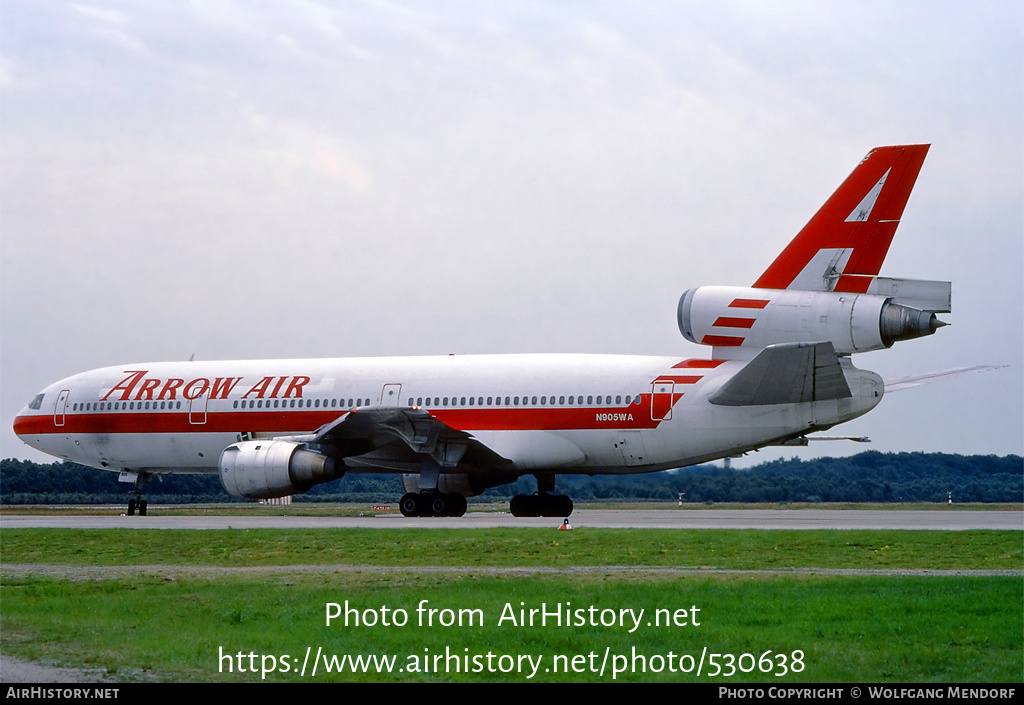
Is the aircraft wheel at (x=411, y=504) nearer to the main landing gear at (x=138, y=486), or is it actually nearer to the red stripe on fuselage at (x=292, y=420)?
the red stripe on fuselage at (x=292, y=420)

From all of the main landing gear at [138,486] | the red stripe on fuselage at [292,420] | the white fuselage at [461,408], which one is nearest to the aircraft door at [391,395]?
the white fuselage at [461,408]

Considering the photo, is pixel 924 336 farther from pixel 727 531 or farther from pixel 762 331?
pixel 727 531

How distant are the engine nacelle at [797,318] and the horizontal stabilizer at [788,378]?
66cm

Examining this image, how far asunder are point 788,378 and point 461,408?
7863 mm

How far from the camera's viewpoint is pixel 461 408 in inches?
1091

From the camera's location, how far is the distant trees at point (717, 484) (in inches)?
1758

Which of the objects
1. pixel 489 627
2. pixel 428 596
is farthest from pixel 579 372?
pixel 489 627

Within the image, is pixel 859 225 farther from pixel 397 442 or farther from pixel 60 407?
pixel 60 407

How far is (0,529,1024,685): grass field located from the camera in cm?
882

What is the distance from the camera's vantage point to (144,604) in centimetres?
1195

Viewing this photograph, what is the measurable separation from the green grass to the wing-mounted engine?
4.12 meters

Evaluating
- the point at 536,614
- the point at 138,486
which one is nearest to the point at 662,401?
the point at 138,486

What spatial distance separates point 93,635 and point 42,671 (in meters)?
1.43

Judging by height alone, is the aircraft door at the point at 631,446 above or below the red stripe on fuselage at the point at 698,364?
below
